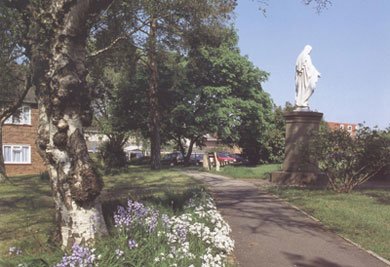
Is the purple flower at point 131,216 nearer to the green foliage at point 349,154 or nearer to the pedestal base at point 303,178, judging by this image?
the green foliage at point 349,154

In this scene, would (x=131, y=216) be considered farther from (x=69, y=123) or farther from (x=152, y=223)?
(x=69, y=123)

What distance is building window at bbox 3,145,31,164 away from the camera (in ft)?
113

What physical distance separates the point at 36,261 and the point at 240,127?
3354 centimetres

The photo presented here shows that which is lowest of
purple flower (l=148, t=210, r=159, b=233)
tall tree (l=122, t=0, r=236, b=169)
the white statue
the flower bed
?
the flower bed

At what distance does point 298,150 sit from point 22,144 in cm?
2554

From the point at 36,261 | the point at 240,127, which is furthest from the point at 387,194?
the point at 240,127

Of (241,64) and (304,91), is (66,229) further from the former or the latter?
(241,64)

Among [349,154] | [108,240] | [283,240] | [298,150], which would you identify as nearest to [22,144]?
[298,150]

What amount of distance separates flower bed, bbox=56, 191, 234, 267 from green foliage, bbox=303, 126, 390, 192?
7.70 metres

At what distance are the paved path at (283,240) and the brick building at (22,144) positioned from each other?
27107 mm

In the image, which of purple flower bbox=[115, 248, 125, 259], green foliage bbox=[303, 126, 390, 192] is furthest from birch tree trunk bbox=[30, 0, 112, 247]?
green foliage bbox=[303, 126, 390, 192]

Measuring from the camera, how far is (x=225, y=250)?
5926mm

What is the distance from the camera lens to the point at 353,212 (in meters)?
10.3

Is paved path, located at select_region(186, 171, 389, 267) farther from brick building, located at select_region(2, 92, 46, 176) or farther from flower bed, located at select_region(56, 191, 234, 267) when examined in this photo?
brick building, located at select_region(2, 92, 46, 176)
